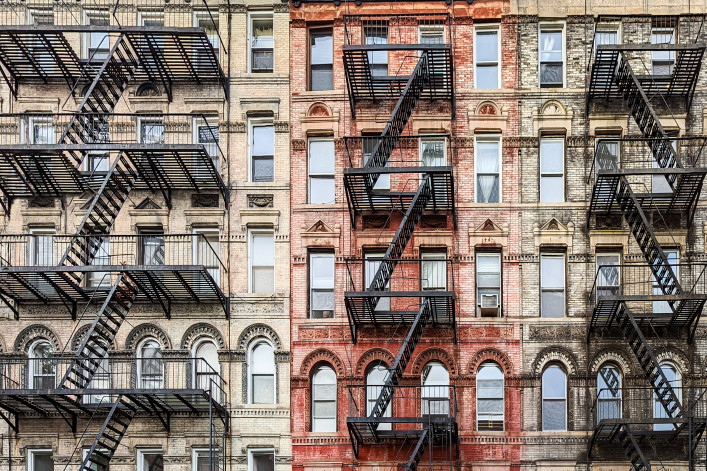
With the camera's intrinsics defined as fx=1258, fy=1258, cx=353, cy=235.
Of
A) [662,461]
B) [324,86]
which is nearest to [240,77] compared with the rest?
[324,86]

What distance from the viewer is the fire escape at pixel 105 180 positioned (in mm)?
30812

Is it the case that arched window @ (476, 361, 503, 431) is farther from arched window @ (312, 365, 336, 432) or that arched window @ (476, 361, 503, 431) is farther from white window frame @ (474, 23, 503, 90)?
white window frame @ (474, 23, 503, 90)

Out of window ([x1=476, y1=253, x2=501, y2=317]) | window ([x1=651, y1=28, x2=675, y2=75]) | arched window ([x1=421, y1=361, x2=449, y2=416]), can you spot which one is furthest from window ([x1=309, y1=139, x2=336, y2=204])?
window ([x1=651, y1=28, x2=675, y2=75])

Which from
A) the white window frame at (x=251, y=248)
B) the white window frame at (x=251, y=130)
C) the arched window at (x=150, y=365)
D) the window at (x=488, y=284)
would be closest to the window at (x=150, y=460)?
the arched window at (x=150, y=365)

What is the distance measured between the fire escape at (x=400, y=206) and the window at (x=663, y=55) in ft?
17.8

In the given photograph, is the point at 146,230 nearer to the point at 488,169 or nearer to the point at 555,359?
the point at 488,169

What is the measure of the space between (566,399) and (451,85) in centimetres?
854

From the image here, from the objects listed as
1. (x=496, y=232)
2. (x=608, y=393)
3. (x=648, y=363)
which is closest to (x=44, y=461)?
(x=496, y=232)

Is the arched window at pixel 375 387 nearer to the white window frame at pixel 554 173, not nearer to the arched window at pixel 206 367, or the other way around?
the arched window at pixel 206 367

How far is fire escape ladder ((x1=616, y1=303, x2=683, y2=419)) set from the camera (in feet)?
97.3

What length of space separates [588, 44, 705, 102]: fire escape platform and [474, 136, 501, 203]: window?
280 centimetres

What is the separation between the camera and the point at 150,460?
31.8 meters

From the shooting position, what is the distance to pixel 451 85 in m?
32.6

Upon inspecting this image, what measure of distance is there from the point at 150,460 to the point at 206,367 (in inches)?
107
